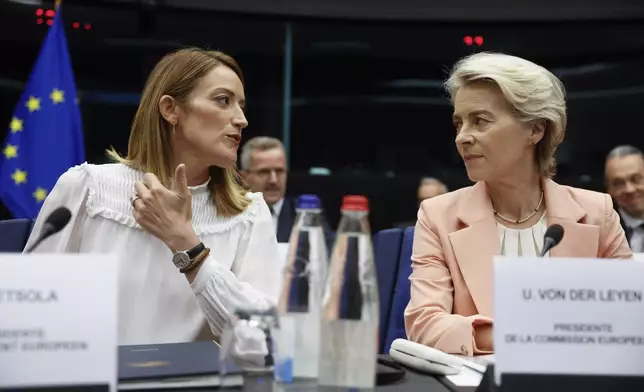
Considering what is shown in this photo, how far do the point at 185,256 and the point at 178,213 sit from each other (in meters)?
0.10

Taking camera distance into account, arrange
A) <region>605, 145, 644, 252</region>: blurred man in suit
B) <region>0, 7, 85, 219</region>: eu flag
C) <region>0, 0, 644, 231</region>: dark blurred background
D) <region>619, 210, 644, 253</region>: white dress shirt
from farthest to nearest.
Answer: <region>0, 0, 644, 231</region>: dark blurred background, <region>0, 7, 85, 219</region>: eu flag, <region>605, 145, 644, 252</region>: blurred man in suit, <region>619, 210, 644, 253</region>: white dress shirt

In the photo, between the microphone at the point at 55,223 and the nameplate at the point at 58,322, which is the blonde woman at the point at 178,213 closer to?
the microphone at the point at 55,223

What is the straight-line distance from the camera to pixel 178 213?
1.76 meters

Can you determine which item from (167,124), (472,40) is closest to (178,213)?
(167,124)

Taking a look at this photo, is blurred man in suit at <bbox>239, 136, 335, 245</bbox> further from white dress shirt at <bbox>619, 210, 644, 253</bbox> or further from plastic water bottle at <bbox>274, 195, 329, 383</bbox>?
plastic water bottle at <bbox>274, 195, 329, 383</bbox>

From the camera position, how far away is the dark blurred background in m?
6.56

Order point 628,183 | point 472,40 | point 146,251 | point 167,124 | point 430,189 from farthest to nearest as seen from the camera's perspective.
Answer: point 472,40
point 430,189
point 628,183
point 167,124
point 146,251

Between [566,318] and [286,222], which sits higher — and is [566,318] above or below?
below

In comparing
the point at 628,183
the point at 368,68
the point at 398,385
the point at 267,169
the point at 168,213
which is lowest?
the point at 398,385

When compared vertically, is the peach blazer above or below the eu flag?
below

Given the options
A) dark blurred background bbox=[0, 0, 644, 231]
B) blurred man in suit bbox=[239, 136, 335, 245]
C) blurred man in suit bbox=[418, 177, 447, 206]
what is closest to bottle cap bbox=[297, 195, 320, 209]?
blurred man in suit bbox=[239, 136, 335, 245]

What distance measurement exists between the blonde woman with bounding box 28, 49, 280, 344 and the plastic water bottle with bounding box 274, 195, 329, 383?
0.48 m

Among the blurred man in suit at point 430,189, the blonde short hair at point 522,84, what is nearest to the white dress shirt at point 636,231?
the blurred man in suit at point 430,189

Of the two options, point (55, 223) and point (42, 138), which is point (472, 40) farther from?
point (55, 223)
